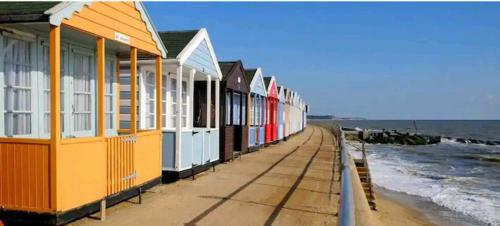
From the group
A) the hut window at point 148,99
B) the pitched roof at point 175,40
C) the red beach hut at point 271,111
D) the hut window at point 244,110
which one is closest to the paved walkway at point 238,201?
the hut window at point 148,99

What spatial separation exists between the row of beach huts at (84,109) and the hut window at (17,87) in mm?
15

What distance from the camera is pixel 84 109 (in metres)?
8.71

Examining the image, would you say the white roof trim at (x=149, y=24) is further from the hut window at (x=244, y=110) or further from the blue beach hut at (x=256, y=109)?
the blue beach hut at (x=256, y=109)

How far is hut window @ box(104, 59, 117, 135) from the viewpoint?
962cm

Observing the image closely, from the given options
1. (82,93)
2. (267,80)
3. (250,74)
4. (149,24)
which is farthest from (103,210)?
(267,80)

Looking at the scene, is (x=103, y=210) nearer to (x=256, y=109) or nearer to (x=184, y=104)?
(x=184, y=104)

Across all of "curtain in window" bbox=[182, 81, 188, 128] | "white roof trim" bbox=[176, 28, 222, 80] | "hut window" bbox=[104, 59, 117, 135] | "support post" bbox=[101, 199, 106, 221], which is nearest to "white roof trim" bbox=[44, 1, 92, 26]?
"support post" bbox=[101, 199, 106, 221]

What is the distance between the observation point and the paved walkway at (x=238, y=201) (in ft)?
23.8

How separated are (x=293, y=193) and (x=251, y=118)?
11.3 m

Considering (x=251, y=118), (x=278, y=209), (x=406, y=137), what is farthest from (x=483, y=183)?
(x=406, y=137)

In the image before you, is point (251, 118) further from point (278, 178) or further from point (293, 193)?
point (293, 193)

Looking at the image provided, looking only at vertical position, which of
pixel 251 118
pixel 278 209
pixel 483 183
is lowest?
pixel 483 183

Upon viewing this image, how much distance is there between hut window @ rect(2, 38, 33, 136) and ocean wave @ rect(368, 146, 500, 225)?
12511mm

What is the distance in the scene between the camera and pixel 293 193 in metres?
9.86
